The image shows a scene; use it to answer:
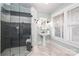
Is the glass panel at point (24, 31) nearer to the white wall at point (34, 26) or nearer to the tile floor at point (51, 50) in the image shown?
the white wall at point (34, 26)

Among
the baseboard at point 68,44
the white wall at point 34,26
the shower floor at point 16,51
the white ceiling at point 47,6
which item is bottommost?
the shower floor at point 16,51

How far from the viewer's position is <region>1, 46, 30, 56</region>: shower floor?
6.75 feet

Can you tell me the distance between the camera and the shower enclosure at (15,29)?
2.13 m

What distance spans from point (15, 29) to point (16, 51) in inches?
24.6

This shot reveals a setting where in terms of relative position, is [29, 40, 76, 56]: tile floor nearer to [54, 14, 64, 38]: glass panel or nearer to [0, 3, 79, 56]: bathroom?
[0, 3, 79, 56]: bathroom

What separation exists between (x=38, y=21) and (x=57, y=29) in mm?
597

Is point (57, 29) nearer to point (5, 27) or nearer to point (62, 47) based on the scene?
point (62, 47)

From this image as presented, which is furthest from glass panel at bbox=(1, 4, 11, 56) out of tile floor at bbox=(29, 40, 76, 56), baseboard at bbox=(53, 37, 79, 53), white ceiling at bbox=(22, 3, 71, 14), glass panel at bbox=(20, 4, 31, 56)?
baseboard at bbox=(53, 37, 79, 53)

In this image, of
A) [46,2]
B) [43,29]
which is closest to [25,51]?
[43,29]

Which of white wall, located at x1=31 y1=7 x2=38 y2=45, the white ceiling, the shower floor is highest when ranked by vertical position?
the white ceiling

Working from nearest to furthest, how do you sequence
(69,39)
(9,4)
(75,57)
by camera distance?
(75,57), (9,4), (69,39)

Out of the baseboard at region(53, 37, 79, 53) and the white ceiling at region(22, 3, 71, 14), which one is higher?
the white ceiling at region(22, 3, 71, 14)

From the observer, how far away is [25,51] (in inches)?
83.9

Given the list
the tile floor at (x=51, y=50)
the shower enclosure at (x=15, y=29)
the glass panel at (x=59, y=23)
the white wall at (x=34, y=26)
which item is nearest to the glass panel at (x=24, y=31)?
the shower enclosure at (x=15, y=29)
